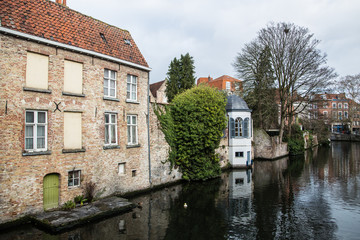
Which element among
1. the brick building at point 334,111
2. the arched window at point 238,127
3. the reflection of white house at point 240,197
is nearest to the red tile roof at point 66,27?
the reflection of white house at point 240,197

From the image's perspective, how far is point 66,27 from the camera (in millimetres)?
12812

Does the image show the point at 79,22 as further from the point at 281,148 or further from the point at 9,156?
the point at 281,148

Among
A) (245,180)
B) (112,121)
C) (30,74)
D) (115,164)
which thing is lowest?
(245,180)

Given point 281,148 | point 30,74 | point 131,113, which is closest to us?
point 30,74

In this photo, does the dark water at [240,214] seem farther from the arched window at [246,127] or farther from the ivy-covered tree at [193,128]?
the arched window at [246,127]

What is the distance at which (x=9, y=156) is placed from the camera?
984cm

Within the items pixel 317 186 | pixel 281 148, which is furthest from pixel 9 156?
pixel 281 148

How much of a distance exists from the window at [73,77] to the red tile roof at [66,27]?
3.54 ft

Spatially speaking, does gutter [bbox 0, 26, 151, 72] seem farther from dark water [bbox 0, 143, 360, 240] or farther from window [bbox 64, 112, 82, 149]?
dark water [bbox 0, 143, 360, 240]

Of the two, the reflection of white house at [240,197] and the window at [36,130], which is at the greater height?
the window at [36,130]

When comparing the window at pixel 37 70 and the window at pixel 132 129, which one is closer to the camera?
the window at pixel 37 70

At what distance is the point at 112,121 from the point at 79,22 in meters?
6.16

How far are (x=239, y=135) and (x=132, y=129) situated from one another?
1446 centimetres

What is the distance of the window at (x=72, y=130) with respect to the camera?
39.4 ft
